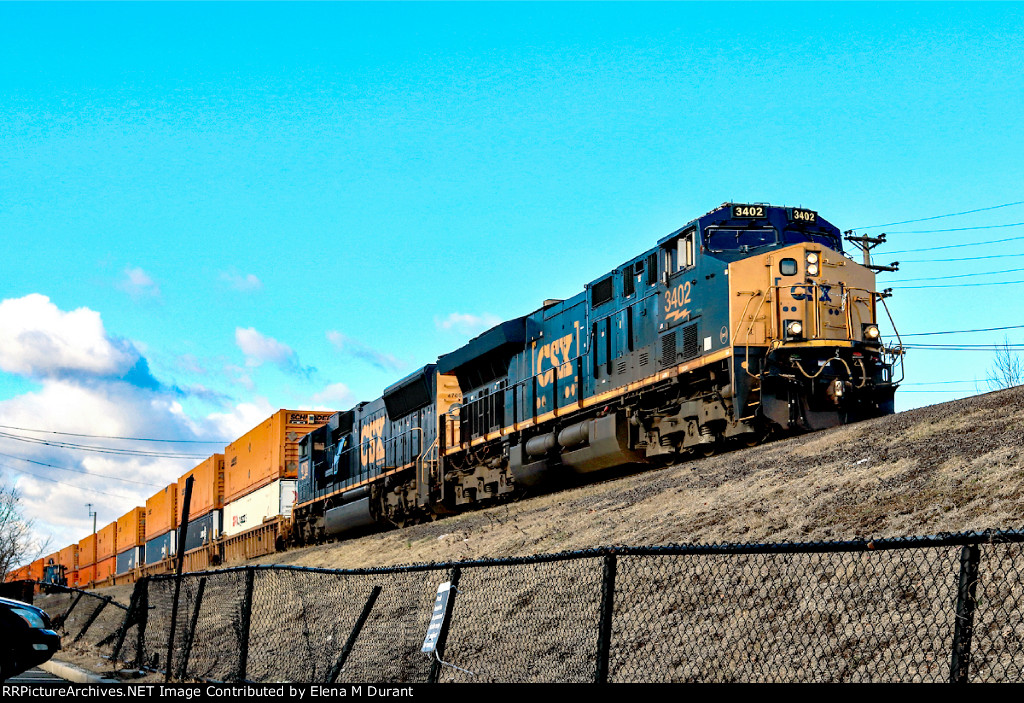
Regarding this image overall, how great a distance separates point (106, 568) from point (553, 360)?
5088 centimetres

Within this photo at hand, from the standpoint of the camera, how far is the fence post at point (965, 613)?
193 inches

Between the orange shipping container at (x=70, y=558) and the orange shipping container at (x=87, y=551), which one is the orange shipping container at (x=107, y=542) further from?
the orange shipping container at (x=70, y=558)

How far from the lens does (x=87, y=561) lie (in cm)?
7025

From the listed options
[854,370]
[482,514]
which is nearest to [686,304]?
[854,370]

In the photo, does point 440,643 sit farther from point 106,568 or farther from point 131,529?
point 106,568

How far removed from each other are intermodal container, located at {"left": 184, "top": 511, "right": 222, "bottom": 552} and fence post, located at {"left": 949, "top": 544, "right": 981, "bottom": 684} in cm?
4483

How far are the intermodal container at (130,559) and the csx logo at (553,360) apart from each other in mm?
38145

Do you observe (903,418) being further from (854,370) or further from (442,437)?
(442,437)

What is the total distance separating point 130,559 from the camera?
57.8m

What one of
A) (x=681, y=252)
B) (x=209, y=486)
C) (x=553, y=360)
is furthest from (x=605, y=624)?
(x=209, y=486)

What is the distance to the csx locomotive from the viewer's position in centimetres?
1697

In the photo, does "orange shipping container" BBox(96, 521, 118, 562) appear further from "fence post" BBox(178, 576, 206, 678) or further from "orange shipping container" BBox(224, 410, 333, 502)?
"fence post" BBox(178, 576, 206, 678)

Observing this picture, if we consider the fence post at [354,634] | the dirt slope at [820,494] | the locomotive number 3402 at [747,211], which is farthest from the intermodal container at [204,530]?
the fence post at [354,634]
